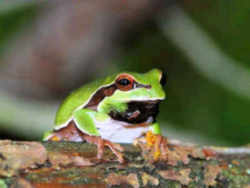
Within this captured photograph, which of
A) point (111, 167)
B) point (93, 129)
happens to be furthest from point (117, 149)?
point (93, 129)

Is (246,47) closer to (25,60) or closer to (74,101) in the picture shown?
→ (25,60)

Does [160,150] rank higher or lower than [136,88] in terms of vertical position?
lower

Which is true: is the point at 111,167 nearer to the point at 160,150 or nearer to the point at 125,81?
the point at 160,150

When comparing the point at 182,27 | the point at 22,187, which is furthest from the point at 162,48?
the point at 22,187

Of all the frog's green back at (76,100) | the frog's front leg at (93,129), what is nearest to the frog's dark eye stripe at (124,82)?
the frog's green back at (76,100)

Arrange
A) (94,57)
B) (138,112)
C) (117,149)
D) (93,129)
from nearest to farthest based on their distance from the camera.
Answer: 1. (117,149)
2. (93,129)
3. (138,112)
4. (94,57)

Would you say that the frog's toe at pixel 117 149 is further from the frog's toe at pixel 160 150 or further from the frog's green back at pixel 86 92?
the frog's green back at pixel 86 92

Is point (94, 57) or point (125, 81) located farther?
point (94, 57)

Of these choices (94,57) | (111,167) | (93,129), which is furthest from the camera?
(94,57)

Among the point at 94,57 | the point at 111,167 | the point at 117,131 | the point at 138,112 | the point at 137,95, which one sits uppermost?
the point at 94,57
